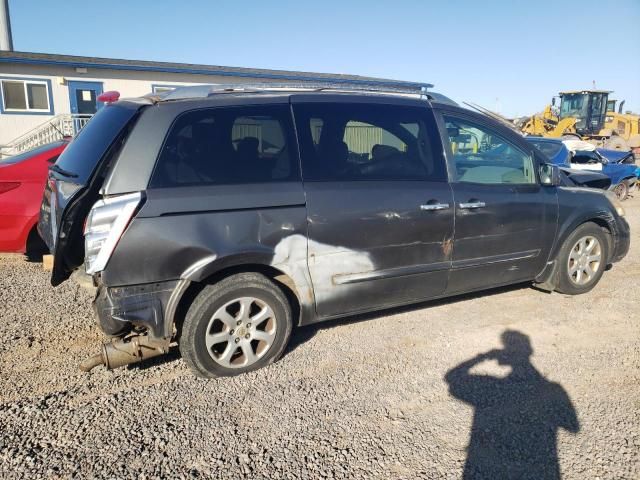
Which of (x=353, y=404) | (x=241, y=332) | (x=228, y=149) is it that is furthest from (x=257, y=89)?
(x=353, y=404)

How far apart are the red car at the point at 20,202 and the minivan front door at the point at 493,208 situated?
4.37 metres

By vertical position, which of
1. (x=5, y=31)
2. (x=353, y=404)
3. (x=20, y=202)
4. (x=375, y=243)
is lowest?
(x=353, y=404)

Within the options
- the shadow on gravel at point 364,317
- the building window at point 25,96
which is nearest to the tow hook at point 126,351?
the shadow on gravel at point 364,317

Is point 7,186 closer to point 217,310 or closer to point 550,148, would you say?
point 217,310

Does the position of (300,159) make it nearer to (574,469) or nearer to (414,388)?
(414,388)

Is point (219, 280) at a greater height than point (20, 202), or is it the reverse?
point (20, 202)

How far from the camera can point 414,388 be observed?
3217 mm

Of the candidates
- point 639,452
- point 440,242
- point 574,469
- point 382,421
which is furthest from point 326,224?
point 639,452

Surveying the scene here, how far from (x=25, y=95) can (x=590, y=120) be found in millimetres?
24170

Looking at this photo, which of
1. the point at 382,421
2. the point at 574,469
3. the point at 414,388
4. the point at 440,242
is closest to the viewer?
the point at 574,469

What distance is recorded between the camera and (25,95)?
51.4ft

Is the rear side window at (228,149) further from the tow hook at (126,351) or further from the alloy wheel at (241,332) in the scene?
the tow hook at (126,351)

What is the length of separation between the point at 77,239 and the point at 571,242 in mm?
4406

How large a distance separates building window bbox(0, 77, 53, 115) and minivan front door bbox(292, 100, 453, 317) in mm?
15722
